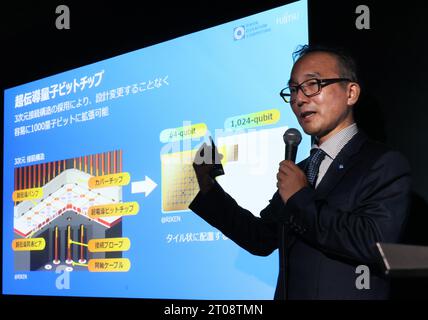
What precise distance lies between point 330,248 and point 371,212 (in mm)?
140

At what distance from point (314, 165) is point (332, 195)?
15cm

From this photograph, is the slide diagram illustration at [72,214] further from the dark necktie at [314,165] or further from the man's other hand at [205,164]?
the dark necktie at [314,165]

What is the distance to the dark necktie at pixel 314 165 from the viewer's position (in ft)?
6.11

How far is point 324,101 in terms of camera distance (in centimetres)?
184

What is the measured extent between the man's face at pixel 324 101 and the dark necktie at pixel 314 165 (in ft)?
0.13

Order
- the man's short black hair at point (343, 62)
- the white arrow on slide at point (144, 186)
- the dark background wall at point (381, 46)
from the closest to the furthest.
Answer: the man's short black hair at point (343, 62) < the dark background wall at point (381, 46) < the white arrow on slide at point (144, 186)

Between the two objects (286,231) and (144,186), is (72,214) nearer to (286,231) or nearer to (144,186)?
(144,186)

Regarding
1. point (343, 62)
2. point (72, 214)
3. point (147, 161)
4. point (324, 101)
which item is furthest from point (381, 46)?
Result: point (72, 214)

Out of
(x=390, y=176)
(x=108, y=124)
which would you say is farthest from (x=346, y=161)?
(x=108, y=124)

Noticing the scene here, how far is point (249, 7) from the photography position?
2.90 meters

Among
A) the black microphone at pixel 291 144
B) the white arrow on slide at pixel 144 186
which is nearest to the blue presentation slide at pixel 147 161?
the white arrow on slide at pixel 144 186

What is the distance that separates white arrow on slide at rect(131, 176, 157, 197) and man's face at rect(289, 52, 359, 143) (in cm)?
132

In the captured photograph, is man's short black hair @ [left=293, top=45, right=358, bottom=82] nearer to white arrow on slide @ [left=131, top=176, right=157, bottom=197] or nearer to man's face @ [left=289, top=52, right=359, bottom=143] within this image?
man's face @ [left=289, top=52, right=359, bottom=143]

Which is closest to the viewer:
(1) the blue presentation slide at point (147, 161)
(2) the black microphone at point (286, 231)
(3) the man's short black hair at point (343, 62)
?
(2) the black microphone at point (286, 231)
